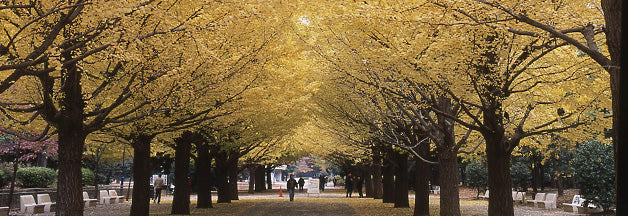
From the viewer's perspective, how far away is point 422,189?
838 inches

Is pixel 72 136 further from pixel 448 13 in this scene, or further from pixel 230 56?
pixel 448 13

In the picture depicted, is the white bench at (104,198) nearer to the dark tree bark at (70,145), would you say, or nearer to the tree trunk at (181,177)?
the tree trunk at (181,177)

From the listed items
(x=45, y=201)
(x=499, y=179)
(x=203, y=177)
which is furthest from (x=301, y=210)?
(x=499, y=179)

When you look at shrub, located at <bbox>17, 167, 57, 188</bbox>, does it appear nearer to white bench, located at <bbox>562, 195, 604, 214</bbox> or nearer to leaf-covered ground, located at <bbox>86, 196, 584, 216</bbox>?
leaf-covered ground, located at <bbox>86, 196, 584, 216</bbox>

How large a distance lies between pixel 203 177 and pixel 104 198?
672cm

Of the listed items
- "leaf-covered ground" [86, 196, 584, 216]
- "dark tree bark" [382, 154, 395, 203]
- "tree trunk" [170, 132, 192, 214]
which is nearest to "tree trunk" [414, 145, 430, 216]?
"leaf-covered ground" [86, 196, 584, 216]

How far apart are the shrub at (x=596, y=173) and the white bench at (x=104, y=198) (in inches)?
908

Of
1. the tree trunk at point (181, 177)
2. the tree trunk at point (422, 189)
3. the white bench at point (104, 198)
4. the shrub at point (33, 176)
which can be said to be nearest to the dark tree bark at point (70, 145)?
the tree trunk at point (181, 177)

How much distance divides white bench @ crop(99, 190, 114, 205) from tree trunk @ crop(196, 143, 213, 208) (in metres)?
6.17

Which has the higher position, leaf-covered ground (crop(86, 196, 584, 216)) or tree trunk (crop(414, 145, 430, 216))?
tree trunk (crop(414, 145, 430, 216))

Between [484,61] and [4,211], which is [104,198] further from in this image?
[484,61]

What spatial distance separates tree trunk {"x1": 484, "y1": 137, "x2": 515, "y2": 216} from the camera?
1349 cm

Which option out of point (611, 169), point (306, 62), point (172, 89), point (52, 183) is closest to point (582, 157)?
point (611, 169)

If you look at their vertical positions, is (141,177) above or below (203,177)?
above
